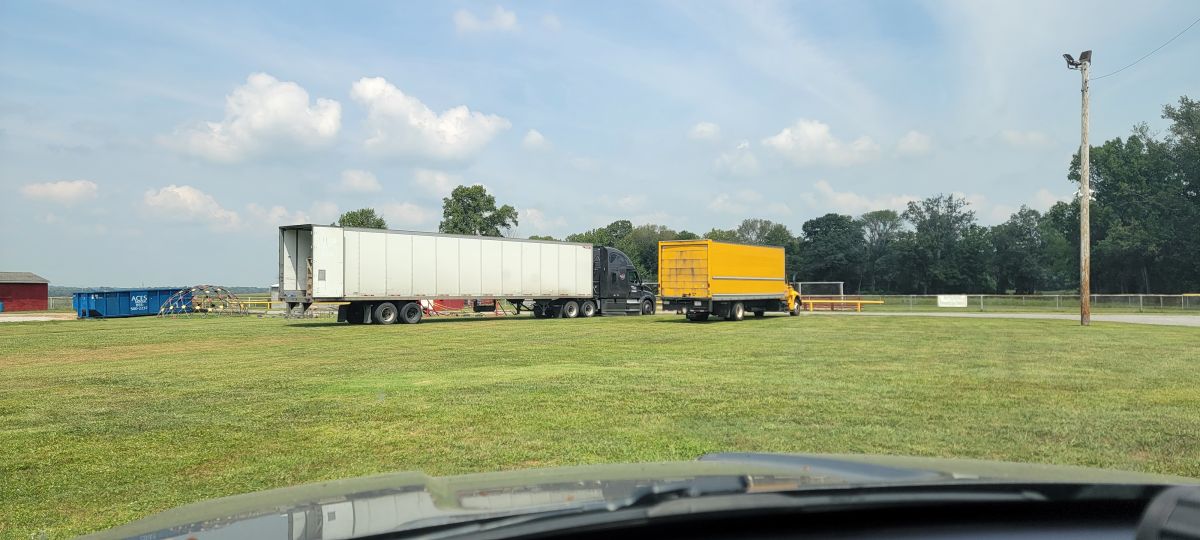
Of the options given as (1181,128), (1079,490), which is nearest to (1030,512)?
(1079,490)

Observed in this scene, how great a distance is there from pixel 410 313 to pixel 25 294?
38802 millimetres

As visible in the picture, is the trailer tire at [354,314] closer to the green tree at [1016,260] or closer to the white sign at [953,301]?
the white sign at [953,301]

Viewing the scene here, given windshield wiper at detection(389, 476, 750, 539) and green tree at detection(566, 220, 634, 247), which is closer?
windshield wiper at detection(389, 476, 750, 539)

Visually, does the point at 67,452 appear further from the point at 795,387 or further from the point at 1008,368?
the point at 1008,368

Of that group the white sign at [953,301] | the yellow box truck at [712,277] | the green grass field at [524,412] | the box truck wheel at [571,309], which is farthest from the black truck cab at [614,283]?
the green grass field at [524,412]

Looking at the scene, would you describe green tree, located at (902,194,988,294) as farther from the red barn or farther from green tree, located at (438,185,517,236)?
the red barn

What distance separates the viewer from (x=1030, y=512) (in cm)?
181

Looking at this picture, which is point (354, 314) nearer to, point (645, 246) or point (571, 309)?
point (571, 309)

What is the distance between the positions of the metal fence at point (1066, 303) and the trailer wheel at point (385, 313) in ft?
94.6

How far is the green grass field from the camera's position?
5.55 m

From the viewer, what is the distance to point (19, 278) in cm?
5719

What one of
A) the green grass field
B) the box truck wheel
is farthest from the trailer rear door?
the green grass field

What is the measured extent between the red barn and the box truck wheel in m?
40.5

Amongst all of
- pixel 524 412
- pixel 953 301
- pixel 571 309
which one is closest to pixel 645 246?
pixel 953 301
